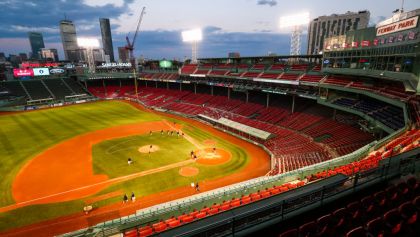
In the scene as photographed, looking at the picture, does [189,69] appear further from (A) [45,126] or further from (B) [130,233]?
(B) [130,233]

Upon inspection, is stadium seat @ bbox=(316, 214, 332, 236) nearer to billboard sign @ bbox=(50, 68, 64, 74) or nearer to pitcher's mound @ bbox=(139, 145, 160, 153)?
pitcher's mound @ bbox=(139, 145, 160, 153)

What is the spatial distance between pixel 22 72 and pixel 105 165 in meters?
73.7

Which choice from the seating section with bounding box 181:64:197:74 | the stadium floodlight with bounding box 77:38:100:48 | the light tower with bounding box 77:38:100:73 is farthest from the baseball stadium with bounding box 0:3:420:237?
the stadium floodlight with bounding box 77:38:100:48

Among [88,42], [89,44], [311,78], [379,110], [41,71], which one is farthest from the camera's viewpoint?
[89,44]

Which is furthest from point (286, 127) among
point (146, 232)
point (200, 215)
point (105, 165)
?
point (146, 232)

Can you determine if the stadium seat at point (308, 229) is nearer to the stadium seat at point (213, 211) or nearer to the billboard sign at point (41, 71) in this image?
the stadium seat at point (213, 211)

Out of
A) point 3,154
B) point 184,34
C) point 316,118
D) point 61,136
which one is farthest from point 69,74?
point 316,118

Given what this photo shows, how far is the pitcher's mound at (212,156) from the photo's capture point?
3444 cm

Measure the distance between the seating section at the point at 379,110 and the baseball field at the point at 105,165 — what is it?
611 inches

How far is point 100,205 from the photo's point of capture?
24.7 metres

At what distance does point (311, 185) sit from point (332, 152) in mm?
24761

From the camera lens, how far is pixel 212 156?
3628cm

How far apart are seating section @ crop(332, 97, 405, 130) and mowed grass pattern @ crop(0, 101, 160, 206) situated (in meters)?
43.1

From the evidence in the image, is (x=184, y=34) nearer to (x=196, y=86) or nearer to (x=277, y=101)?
(x=196, y=86)
